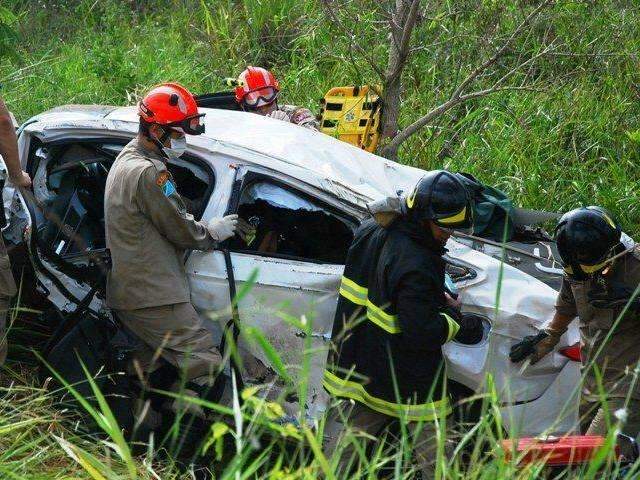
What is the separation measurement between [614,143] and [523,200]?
4.06 ft

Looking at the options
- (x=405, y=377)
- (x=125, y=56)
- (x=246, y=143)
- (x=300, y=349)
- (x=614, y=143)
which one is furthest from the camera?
(x=125, y=56)

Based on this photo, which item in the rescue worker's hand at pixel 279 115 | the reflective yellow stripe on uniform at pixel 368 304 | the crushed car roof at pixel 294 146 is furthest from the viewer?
the rescue worker's hand at pixel 279 115

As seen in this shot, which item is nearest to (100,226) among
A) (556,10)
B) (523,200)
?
(523,200)

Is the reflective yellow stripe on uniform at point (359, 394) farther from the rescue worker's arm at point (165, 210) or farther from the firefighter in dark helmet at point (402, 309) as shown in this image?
the rescue worker's arm at point (165, 210)

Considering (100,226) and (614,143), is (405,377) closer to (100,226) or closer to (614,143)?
(100,226)

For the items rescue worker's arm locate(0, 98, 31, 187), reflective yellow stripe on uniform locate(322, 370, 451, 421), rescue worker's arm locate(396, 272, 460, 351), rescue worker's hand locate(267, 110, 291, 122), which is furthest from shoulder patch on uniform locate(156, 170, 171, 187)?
rescue worker's hand locate(267, 110, 291, 122)

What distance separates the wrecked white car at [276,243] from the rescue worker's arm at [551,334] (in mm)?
66

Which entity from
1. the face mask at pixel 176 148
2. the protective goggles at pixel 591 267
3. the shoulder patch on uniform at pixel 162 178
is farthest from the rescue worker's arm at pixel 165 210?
the protective goggles at pixel 591 267

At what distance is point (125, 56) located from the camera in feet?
32.8

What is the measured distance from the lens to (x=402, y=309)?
3570 mm

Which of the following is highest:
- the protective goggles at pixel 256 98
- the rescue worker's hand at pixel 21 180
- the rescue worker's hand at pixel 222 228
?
the rescue worker's hand at pixel 222 228

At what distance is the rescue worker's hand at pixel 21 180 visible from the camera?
4.52m

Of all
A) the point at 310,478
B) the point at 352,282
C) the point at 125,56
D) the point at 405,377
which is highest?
the point at 310,478

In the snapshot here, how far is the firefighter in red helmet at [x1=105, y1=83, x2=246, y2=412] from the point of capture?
4141mm
